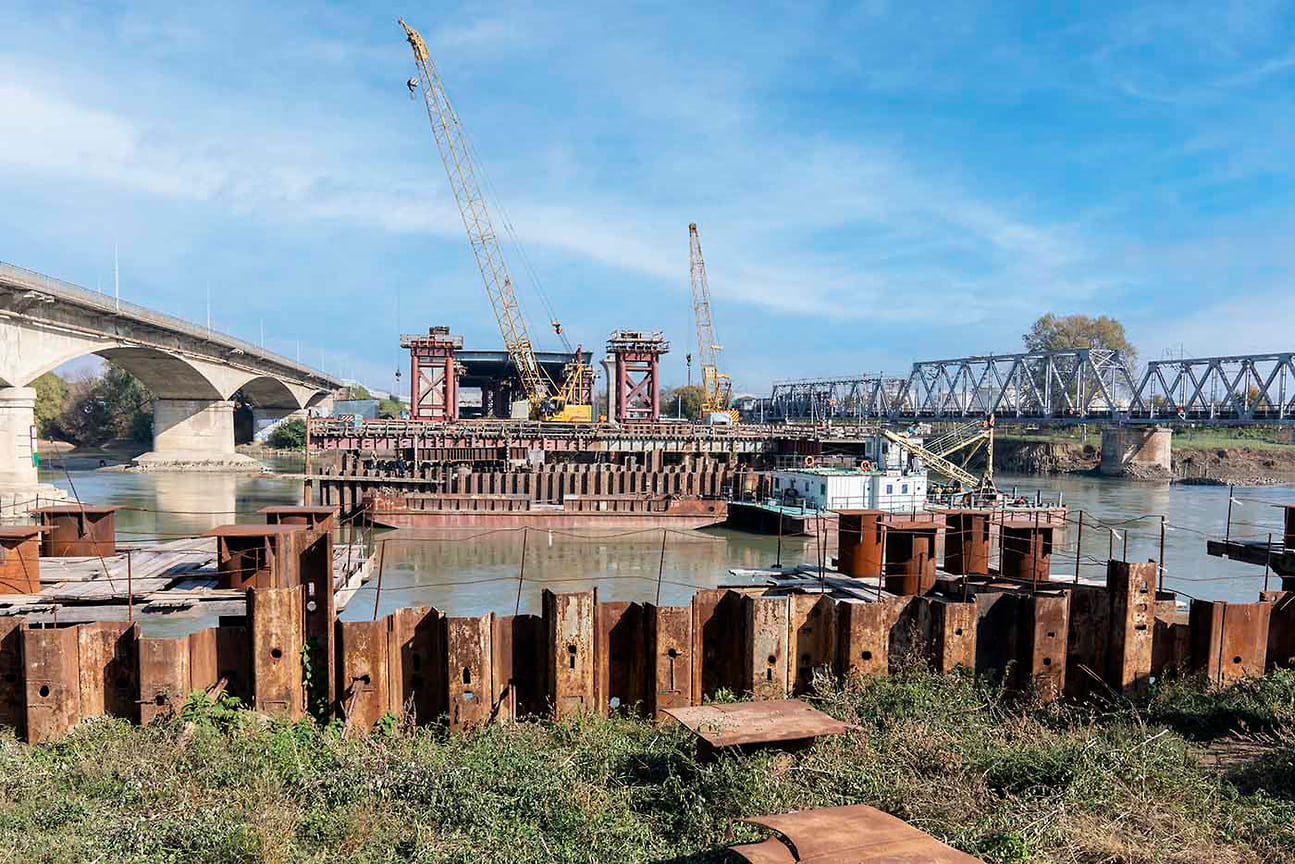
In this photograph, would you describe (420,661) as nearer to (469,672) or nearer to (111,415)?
(469,672)

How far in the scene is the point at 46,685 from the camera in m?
7.96

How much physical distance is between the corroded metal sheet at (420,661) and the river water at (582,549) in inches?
163

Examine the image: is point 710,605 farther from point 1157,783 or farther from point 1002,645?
point 1157,783

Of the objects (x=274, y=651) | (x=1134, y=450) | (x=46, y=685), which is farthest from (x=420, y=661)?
(x=1134, y=450)

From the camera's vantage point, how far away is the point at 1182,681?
9531 mm

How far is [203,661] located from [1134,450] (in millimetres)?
101228

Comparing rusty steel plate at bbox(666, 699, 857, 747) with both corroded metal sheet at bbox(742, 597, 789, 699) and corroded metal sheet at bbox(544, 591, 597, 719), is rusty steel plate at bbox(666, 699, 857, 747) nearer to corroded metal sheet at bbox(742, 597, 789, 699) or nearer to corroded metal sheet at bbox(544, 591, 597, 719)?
corroded metal sheet at bbox(742, 597, 789, 699)

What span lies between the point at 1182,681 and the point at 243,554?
43.4ft

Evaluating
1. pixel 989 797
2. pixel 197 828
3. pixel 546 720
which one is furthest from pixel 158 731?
pixel 989 797

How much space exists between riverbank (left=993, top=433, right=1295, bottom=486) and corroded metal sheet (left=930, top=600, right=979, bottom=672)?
85439 millimetres

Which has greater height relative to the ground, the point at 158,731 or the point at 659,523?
the point at 158,731

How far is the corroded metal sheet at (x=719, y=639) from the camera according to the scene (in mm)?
9031

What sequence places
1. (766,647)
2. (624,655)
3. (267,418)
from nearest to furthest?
(766,647)
(624,655)
(267,418)

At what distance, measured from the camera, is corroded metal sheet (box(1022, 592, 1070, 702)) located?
943 cm
